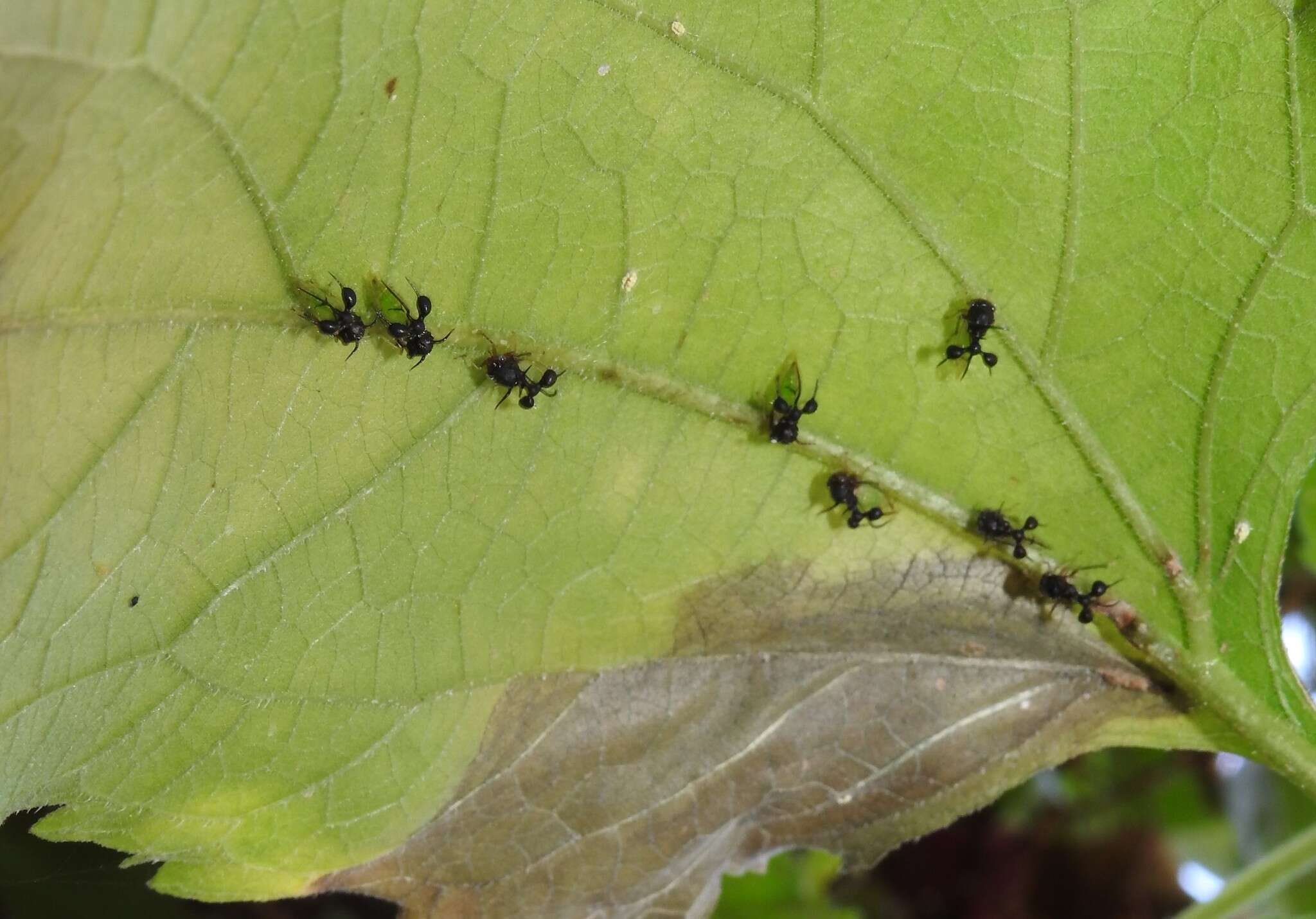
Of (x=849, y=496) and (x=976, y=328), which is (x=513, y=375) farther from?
(x=976, y=328)

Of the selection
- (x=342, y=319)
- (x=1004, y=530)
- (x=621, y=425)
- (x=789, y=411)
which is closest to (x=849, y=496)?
(x=789, y=411)

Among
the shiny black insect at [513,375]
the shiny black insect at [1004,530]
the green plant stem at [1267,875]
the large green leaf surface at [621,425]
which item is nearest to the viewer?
the large green leaf surface at [621,425]

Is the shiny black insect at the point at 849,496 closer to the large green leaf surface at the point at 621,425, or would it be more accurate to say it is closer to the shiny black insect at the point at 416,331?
the large green leaf surface at the point at 621,425

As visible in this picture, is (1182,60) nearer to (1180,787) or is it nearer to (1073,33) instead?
(1073,33)

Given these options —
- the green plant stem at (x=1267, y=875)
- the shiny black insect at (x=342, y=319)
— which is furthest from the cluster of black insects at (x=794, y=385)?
the green plant stem at (x=1267, y=875)

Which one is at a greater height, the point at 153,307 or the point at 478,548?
the point at 153,307

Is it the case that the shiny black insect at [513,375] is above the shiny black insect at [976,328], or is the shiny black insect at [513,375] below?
below

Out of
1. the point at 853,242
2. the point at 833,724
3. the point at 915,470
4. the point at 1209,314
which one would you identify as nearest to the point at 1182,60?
the point at 1209,314
